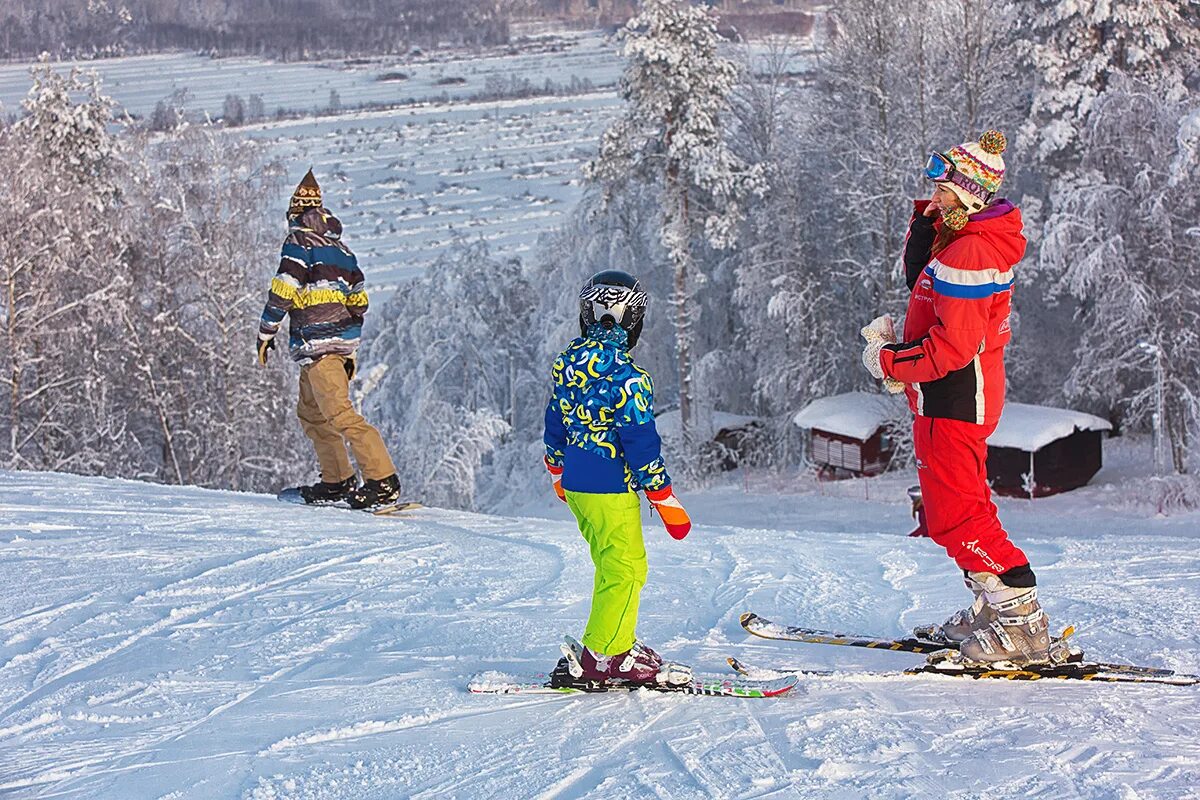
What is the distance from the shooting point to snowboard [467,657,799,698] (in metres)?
4.62

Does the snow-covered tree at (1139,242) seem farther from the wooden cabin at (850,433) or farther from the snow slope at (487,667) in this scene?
the snow slope at (487,667)

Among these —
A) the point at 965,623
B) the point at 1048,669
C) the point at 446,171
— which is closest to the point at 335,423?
the point at 965,623

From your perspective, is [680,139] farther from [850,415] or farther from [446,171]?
[446,171]

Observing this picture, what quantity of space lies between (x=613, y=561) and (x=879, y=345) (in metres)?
1.41

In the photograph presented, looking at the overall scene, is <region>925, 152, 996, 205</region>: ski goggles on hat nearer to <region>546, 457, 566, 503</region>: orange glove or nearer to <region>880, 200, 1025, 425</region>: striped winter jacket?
<region>880, 200, 1025, 425</region>: striped winter jacket

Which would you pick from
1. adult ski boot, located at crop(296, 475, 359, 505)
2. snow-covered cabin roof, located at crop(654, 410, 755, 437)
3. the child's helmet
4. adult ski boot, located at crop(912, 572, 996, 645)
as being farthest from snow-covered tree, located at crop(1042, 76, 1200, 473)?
the child's helmet

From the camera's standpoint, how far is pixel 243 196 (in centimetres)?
2320

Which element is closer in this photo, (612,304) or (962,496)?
(612,304)

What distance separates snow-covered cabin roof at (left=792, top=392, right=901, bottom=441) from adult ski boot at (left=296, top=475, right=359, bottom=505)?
18816mm

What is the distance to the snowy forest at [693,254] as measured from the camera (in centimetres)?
2258

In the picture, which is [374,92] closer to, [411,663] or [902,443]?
[902,443]

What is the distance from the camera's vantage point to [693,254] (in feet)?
105

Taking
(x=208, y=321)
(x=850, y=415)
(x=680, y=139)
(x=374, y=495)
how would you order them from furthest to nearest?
(x=850, y=415) < (x=680, y=139) < (x=208, y=321) < (x=374, y=495)

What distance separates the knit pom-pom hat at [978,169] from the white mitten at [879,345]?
22.2 inches
